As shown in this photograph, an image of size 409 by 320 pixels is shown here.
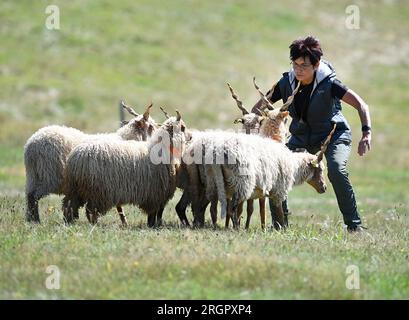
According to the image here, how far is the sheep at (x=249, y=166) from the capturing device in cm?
1056

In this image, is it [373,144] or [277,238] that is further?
[373,144]

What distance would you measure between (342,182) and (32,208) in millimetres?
4490

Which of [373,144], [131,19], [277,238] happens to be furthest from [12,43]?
[277,238]

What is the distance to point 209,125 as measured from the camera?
32750 mm

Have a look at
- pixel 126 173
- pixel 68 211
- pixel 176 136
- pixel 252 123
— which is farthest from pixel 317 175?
pixel 68 211

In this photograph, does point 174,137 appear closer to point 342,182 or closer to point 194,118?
point 342,182

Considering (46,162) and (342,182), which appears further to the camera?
(46,162)

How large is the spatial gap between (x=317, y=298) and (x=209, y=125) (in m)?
25.3

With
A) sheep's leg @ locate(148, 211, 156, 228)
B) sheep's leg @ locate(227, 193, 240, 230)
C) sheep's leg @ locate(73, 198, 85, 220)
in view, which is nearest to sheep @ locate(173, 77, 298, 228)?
sheep's leg @ locate(227, 193, 240, 230)

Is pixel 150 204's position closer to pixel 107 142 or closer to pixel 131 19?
pixel 107 142

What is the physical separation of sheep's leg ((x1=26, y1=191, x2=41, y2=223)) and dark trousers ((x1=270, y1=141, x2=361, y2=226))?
4.20 metres

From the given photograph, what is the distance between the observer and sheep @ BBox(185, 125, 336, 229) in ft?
34.7

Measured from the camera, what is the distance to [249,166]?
1059 centimetres

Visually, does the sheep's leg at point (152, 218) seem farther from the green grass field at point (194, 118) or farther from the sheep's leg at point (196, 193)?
the sheep's leg at point (196, 193)
